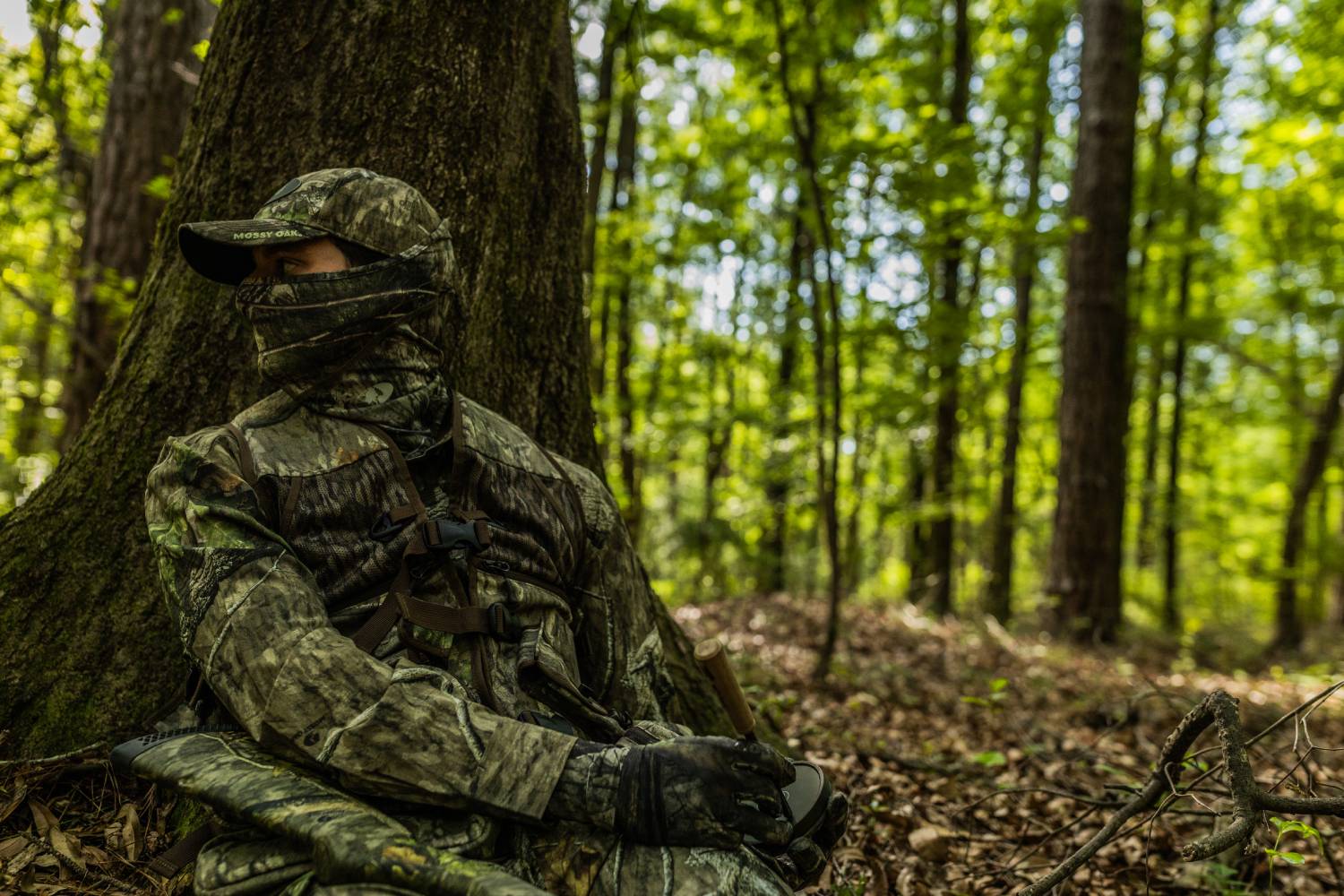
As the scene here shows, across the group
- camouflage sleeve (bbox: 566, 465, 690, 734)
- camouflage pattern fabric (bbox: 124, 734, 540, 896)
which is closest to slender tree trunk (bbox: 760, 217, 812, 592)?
camouflage sleeve (bbox: 566, 465, 690, 734)

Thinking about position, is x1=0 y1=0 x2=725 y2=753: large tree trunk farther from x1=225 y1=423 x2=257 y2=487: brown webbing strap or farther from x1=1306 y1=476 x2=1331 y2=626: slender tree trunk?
x1=1306 y1=476 x2=1331 y2=626: slender tree trunk

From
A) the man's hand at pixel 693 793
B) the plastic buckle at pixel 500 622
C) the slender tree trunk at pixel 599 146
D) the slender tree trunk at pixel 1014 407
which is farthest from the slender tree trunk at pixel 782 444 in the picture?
the man's hand at pixel 693 793

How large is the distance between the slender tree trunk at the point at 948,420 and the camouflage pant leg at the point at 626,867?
9907 mm

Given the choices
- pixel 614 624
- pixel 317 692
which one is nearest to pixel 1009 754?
pixel 614 624

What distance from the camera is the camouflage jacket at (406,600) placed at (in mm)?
2102

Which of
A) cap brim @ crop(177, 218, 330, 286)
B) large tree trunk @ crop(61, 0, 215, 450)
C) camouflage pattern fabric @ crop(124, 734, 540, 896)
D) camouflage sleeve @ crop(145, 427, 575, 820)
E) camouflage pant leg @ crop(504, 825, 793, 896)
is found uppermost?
large tree trunk @ crop(61, 0, 215, 450)

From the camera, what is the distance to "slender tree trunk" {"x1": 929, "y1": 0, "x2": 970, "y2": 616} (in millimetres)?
12266

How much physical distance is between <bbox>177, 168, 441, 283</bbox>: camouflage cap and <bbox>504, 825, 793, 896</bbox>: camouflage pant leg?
1926 millimetres

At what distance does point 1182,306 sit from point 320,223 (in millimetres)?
17986

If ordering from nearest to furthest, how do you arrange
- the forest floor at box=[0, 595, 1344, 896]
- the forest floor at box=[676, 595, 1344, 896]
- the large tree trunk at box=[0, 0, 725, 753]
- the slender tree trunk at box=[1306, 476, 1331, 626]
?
the forest floor at box=[0, 595, 1344, 896] < the large tree trunk at box=[0, 0, 725, 753] < the forest floor at box=[676, 595, 1344, 896] < the slender tree trunk at box=[1306, 476, 1331, 626]

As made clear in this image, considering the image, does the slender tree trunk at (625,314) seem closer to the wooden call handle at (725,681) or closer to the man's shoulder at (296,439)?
the wooden call handle at (725,681)

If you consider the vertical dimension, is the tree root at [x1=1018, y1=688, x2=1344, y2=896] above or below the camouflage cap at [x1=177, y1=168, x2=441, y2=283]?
below

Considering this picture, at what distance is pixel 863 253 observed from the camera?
9805mm

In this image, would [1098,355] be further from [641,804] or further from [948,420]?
[641,804]
